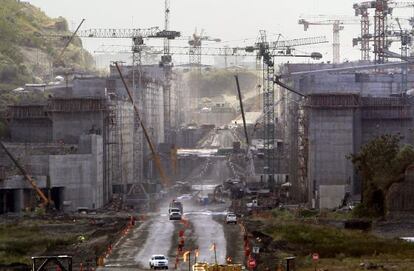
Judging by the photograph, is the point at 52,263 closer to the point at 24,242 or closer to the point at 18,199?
the point at 24,242

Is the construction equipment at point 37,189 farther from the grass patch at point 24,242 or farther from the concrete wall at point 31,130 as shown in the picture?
the concrete wall at point 31,130

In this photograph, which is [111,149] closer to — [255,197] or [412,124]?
[255,197]

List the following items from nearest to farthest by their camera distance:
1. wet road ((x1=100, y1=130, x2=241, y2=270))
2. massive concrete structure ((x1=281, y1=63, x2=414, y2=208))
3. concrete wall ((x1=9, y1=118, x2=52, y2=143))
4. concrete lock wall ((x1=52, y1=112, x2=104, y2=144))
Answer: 1. wet road ((x1=100, y1=130, x2=241, y2=270))
2. massive concrete structure ((x1=281, y1=63, x2=414, y2=208))
3. concrete lock wall ((x1=52, y1=112, x2=104, y2=144))
4. concrete wall ((x1=9, y1=118, x2=52, y2=143))

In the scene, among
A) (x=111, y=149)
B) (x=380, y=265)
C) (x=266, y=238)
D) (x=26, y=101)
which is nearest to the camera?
(x=380, y=265)

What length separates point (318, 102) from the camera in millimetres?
109938

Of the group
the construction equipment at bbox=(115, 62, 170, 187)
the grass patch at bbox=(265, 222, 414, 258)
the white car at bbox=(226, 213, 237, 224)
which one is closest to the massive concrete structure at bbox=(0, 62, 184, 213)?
the construction equipment at bbox=(115, 62, 170, 187)

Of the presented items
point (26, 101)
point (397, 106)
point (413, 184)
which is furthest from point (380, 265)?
point (26, 101)

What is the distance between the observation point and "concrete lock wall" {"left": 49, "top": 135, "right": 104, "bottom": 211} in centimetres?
10562

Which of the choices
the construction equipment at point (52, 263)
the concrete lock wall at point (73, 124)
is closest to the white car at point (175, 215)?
the concrete lock wall at point (73, 124)

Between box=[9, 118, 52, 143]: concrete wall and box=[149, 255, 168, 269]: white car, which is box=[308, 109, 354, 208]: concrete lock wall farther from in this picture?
box=[149, 255, 168, 269]: white car

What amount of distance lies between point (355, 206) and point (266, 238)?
2174 centimetres

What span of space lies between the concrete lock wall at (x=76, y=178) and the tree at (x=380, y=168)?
69.1 feet

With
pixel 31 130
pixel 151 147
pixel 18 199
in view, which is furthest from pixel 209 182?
pixel 18 199

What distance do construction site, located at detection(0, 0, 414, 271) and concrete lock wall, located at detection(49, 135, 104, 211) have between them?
93 mm
